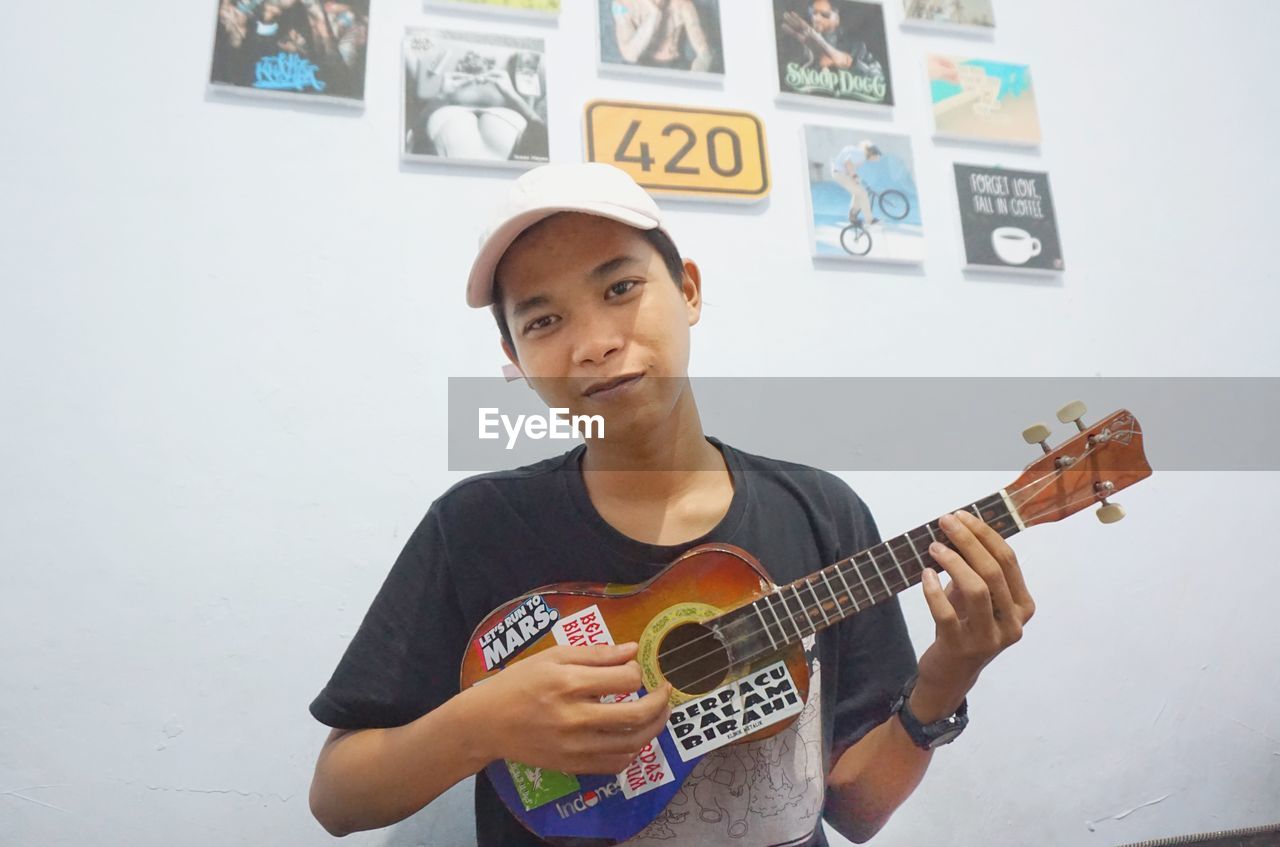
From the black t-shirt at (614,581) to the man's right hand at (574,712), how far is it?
A: 4.6 inches

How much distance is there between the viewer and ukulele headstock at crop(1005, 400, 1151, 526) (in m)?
0.68

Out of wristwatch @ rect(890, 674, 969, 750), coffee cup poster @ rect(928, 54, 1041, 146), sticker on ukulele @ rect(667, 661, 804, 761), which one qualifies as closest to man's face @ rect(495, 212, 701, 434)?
sticker on ukulele @ rect(667, 661, 804, 761)

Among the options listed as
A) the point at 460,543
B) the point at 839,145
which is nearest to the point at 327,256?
the point at 460,543

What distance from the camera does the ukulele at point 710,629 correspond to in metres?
0.65

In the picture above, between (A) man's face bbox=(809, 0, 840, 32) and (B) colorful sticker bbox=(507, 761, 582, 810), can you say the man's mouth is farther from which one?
(A) man's face bbox=(809, 0, 840, 32)

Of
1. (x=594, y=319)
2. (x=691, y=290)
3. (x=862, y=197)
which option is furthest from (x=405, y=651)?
(x=862, y=197)

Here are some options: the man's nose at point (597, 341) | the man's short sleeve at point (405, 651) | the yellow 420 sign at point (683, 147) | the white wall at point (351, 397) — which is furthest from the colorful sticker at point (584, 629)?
the yellow 420 sign at point (683, 147)

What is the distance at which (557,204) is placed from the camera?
26.5 inches

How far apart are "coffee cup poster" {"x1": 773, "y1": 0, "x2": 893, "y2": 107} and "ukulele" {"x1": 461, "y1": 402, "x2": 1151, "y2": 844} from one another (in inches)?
27.7

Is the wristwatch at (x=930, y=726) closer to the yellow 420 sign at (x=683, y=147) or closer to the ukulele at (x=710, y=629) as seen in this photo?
the ukulele at (x=710, y=629)

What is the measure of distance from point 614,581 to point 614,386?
7.3 inches


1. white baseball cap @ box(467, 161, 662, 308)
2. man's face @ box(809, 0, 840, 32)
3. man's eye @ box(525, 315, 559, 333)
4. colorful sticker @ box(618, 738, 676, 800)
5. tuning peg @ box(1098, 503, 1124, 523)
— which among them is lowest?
colorful sticker @ box(618, 738, 676, 800)

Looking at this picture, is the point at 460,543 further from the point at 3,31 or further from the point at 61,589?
the point at 3,31

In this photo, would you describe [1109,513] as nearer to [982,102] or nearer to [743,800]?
[743,800]
